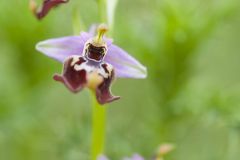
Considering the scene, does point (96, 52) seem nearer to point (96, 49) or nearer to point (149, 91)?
point (96, 49)

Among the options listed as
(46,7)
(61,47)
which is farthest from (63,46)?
(46,7)

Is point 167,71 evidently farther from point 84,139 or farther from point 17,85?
point 17,85

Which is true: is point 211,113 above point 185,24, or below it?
below

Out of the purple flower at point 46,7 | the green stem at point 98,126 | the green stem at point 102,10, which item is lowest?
the green stem at point 98,126

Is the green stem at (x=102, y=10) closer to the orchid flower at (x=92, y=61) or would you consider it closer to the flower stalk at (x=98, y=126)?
the orchid flower at (x=92, y=61)

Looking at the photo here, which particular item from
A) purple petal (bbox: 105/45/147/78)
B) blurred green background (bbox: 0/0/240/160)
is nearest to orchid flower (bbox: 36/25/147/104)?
purple petal (bbox: 105/45/147/78)

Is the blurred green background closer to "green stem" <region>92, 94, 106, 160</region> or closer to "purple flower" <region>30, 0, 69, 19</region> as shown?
"green stem" <region>92, 94, 106, 160</region>

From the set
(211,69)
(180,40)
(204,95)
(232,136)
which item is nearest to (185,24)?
(180,40)

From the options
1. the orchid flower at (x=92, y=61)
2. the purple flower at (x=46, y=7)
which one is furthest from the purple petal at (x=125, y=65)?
the purple flower at (x=46, y=7)
